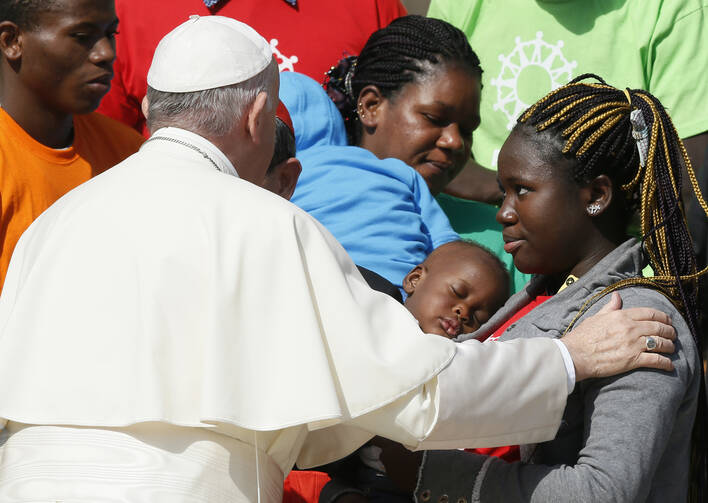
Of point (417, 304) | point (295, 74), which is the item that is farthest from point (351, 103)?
point (417, 304)

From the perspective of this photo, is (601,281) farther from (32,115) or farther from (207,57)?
(32,115)

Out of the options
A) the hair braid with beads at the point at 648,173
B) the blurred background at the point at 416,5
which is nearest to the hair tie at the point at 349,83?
the blurred background at the point at 416,5

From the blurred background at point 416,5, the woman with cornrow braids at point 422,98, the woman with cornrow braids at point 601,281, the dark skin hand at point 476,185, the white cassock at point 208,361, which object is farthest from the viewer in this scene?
the blurred background at point 416,5

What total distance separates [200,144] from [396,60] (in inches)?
95.3

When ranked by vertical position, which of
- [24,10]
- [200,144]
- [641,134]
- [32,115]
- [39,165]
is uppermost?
[641,134]

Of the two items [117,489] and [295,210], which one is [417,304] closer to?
[295,210]

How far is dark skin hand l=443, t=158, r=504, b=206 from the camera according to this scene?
18.6 ft

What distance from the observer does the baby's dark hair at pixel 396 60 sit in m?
5.32

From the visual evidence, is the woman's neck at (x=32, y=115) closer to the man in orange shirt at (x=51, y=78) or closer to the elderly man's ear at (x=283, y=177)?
the man in orange shirt at (x=51, y=78)

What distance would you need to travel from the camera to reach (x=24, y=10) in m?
4.40

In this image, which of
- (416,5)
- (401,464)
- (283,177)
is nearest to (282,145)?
(283,177)

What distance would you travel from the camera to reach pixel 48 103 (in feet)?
14.5

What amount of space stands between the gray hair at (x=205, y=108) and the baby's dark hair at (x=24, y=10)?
1.41 m

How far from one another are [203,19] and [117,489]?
1.57 m
